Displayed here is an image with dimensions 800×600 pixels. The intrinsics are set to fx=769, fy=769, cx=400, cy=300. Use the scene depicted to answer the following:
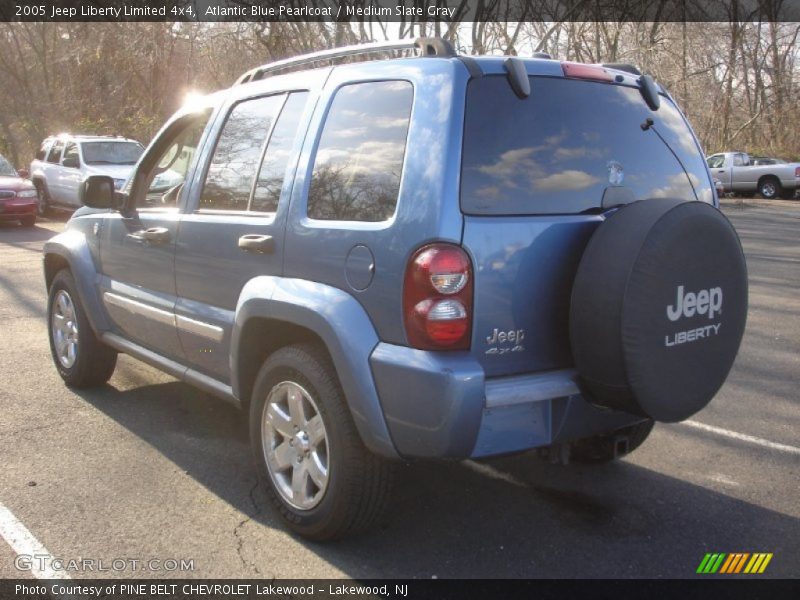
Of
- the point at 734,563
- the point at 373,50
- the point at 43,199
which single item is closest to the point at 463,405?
the point at 734,563

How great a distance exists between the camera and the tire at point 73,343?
17.1ft

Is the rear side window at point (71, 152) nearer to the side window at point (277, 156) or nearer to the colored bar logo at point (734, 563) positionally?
the side window at point (277, 156)

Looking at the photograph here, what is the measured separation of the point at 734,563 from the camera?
3.21 meters

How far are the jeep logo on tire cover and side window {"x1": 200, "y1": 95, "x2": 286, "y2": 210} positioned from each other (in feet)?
6.65

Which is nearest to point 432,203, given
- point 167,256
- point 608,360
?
point 608,360

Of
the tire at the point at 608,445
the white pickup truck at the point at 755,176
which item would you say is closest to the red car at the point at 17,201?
the tire at the point at 608,445

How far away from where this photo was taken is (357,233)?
10.0 ft

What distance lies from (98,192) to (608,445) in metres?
3.26

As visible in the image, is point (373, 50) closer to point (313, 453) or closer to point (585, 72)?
point (585, 72)

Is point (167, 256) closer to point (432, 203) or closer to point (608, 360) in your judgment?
point (432, 203)

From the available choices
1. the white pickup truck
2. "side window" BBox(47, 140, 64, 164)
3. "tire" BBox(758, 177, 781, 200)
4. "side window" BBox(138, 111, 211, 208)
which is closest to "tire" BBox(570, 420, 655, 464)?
"side window" BBox(138, 111, 211, 208)

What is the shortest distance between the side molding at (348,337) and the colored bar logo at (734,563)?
1420 mm

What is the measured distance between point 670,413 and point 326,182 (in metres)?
1.70

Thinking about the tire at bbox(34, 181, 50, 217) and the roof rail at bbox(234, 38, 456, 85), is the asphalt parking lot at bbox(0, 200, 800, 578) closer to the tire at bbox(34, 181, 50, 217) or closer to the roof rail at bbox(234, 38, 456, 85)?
the roof rail at bbox(234, 38, 456, 85)
